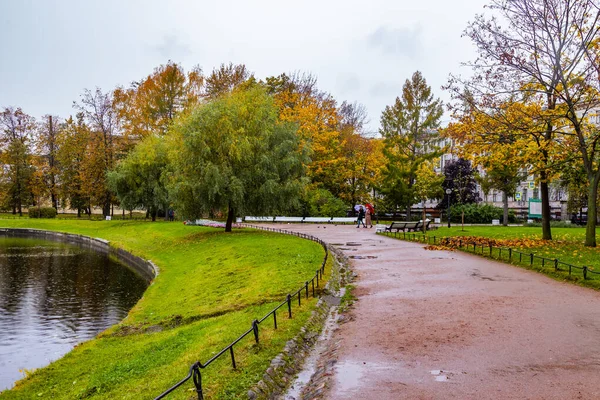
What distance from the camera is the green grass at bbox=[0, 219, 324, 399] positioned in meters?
7.97

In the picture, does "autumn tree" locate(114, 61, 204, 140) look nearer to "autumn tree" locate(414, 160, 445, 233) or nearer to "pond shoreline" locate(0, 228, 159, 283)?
"pond shoreline" locate(0, 228, 159, 283)

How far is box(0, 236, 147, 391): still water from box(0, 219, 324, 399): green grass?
116 centimetres

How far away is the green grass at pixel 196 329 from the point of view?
7.97 metres

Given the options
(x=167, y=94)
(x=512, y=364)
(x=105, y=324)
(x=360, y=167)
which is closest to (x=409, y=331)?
(x=512, y=364)

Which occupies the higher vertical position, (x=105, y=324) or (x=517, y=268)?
(x=517, y=268)

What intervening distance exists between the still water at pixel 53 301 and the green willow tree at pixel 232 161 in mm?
6109

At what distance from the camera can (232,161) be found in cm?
2986

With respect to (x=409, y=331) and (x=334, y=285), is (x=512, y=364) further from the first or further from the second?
(x=334, y=285)

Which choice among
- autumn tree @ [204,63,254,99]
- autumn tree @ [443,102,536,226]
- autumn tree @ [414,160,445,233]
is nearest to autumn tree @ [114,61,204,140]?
autumn tree @ [204,63,254,99]

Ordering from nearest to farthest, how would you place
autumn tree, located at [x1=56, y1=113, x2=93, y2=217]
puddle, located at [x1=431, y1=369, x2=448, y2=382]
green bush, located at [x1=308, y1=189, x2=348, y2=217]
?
1. puddle, located at [x1=431, y1=369, x2=448, y2=382]
2. green bush, located at [x1=308, y1=189, x2=348, y2=217]
3. autumn tree, located at [x1=56, y1=113, x2=93, y2=217]

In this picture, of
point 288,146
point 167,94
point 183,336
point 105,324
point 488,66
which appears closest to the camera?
point 183,336

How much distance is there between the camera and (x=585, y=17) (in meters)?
19.8

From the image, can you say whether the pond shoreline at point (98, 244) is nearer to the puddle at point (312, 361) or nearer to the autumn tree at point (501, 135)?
the puddle at point (312, 361)

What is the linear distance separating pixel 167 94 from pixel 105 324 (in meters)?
40.4
